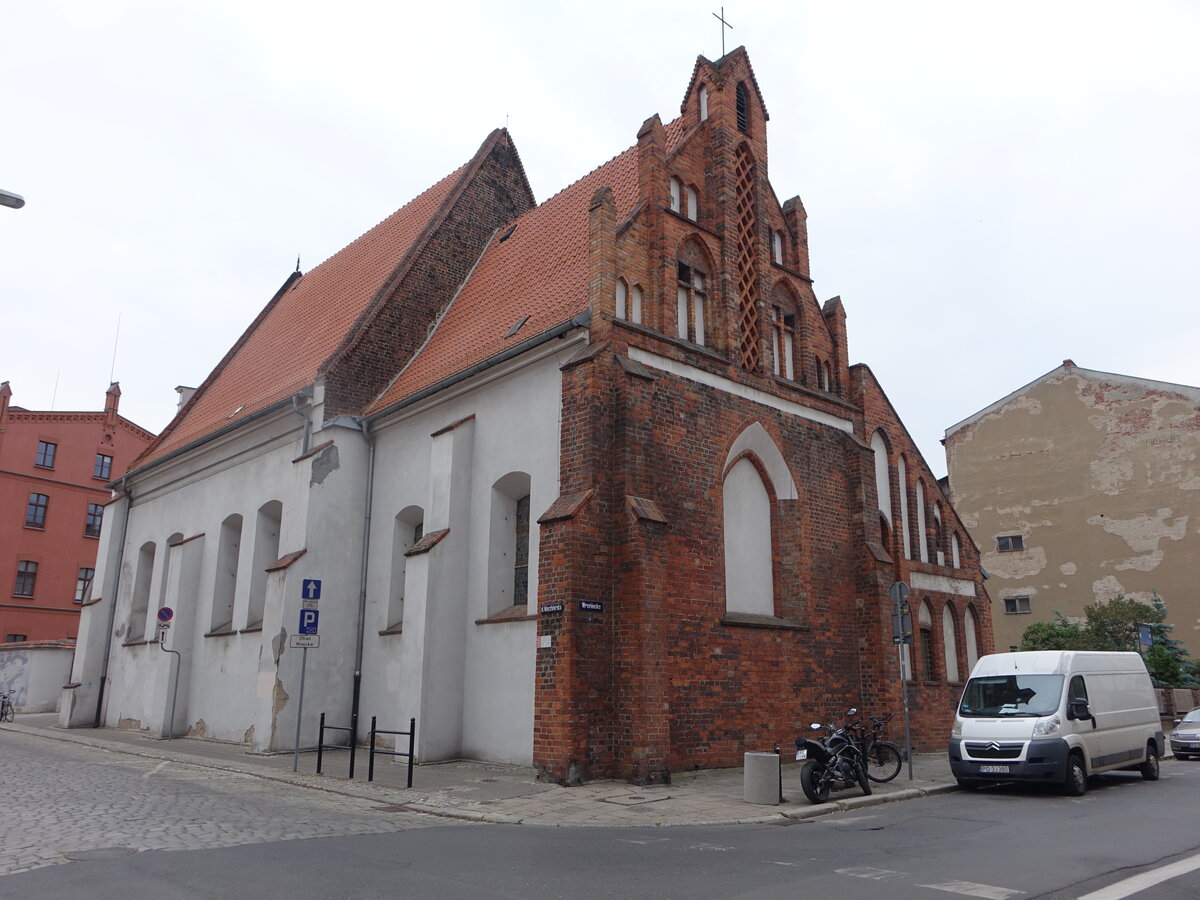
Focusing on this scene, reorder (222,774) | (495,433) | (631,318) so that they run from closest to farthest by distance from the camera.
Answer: (222,774)
(631,318)
(495,433)

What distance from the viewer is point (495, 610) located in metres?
15.2

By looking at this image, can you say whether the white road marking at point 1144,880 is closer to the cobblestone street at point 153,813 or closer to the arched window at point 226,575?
the cobblestone street at point 153,813

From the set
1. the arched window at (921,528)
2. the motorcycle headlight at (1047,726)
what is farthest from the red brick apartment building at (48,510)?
the motorcycle headlight at (1047,726)

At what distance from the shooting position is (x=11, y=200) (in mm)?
9969

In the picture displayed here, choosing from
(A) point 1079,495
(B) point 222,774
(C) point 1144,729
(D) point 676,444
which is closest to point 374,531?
(B) point 222,774

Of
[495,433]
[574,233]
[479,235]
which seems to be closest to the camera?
[495,433]

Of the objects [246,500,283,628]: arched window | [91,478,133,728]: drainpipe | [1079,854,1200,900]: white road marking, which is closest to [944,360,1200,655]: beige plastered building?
[246,500,283,628]: arched window

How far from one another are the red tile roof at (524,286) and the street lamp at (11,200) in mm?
7428

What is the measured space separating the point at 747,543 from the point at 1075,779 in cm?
599

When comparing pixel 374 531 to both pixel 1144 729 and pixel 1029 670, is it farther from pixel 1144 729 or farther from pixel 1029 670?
pixel 1144 729

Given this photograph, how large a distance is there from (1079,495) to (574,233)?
25611 mm

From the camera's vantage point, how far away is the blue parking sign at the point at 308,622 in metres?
13.8

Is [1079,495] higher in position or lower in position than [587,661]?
higher

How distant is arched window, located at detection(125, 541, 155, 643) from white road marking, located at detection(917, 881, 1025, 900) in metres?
23.2
